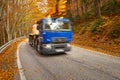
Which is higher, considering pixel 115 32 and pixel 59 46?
pixel 115 32

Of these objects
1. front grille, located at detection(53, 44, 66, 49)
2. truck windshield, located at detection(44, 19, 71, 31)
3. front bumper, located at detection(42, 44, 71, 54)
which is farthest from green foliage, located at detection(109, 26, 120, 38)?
front grille, located at detection(53, 44, 66, 49)

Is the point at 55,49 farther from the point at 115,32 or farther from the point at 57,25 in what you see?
the point at 115,32

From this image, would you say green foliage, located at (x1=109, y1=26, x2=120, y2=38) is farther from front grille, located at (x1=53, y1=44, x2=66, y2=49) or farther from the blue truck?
front grille, located at (x1=53, y1=44, x2=66, y2=49)

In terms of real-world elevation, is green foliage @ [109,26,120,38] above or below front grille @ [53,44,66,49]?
above

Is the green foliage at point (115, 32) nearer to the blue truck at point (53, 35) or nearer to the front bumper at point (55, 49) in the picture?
the blue truck at point (53, 35)

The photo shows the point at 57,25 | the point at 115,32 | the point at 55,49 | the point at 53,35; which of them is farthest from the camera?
the point at 115,32

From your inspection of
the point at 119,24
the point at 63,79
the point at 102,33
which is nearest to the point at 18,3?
the point at 102,33

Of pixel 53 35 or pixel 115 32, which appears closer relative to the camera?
pixel 53 35

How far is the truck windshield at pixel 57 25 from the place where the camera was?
46.3 ft

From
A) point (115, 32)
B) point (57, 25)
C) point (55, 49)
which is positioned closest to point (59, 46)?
point (55, 49)

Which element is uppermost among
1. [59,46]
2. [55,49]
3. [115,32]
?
[115,32]

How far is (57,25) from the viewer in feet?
47.3

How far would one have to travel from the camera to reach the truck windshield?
14109mm

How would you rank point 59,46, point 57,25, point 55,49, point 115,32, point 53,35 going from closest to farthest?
point 53,35 → point 55,49 → point 59,46 → point 57,25 → point 115,32
